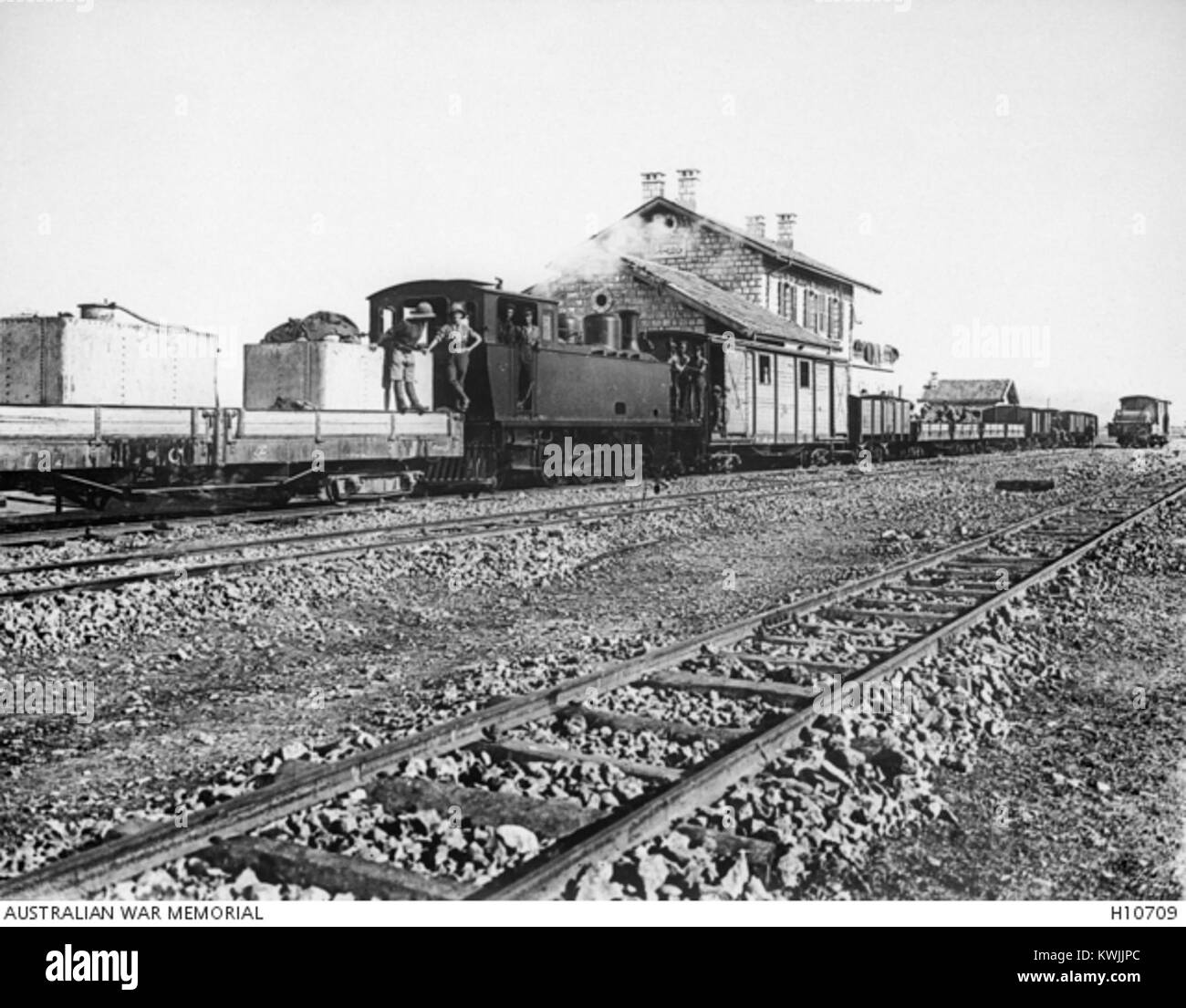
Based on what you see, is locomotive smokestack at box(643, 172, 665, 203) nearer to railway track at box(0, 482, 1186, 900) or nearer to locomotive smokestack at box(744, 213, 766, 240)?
locomotive smokestack at box(744, 213, 766, 240)

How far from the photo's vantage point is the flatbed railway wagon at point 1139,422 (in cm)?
4319

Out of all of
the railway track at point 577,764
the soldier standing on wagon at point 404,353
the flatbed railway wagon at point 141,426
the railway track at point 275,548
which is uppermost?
the soldier standing on wagon at point 404,353

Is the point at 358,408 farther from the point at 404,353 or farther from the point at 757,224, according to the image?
the point at 757,224

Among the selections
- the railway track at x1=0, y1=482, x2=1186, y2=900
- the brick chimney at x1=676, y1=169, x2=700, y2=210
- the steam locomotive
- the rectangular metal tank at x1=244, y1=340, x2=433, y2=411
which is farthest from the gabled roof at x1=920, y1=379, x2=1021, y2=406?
the railway track at x1=0, y1=482, x2=1186, y2=900

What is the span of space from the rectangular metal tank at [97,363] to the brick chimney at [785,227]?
38092 mm

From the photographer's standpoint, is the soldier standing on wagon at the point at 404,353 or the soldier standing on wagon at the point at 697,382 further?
the soldier standing on wagon at the point at 697,382

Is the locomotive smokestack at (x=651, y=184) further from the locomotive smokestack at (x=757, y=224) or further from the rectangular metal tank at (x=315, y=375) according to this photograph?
the rectangular metal tank at (x=315, y=375)

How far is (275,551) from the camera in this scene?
30.8 feet

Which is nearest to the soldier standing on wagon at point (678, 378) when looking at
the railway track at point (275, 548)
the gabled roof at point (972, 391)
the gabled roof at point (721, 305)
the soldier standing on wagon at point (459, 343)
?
the gabled roof at point (721, 305)

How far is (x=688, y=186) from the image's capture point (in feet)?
126

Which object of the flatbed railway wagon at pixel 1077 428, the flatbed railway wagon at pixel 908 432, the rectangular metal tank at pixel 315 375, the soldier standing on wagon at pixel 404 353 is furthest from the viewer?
the flatbed railway wagon at pixel 1077 428

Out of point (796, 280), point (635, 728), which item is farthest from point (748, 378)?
point (635, 728)

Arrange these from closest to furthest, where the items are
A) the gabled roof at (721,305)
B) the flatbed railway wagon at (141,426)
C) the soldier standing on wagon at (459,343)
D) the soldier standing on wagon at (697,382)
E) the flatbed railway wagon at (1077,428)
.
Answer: the flatbed railway wagon at (141,426)
the soldier standing on wagon at (459,343)
the soldier standing on wagon at (697,382)
the gabled roof at (721,305)
the flatbed railway wagon at (1077,428)

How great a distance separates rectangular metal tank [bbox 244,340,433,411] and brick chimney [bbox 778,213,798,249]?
3508 cm
